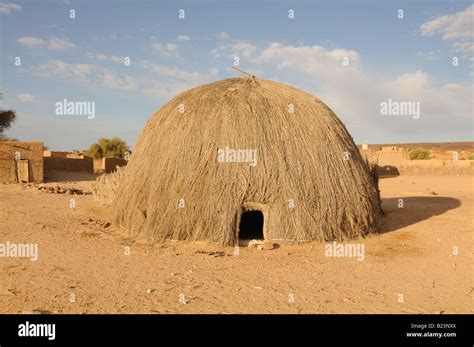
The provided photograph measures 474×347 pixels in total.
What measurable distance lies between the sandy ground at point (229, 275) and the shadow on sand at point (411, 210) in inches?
7.6

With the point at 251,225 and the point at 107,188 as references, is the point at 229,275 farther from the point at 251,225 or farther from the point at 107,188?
the point at 107,188

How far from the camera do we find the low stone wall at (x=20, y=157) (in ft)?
67.1

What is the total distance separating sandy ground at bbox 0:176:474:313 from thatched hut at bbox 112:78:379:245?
0.51 metres

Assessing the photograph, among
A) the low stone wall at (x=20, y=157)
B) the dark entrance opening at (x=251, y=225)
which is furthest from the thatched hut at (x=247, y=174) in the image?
the low stone wall at (x=20, y=157)

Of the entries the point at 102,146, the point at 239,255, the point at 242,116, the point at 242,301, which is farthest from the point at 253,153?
the point at 102,146

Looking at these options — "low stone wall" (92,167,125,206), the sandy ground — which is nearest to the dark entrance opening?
the sandy ground

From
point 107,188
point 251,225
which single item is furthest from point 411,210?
point 107,188

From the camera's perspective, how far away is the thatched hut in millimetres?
8508

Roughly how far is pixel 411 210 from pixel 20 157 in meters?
18.9

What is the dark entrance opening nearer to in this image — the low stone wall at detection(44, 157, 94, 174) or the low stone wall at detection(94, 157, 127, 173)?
the low stone wall at detection(44, 157, 94, 174)

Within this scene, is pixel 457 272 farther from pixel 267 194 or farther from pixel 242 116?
pixel 242 116

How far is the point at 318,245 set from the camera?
27.9 ft

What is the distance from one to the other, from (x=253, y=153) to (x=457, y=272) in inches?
179

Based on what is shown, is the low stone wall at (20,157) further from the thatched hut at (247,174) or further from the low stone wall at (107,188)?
the thatched hut at (247,174)
